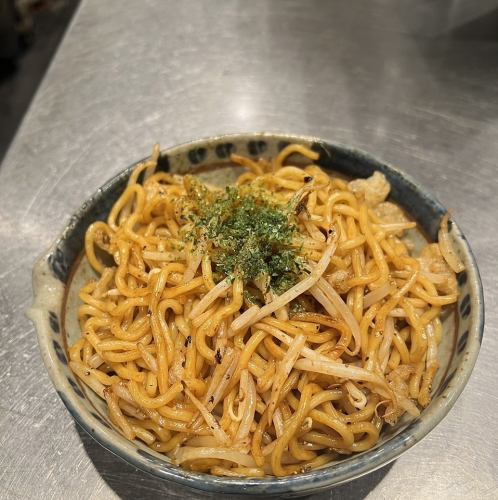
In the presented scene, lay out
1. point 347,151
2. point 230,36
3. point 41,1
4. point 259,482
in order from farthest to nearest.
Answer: point 41,1
point 230,36
point 347,151
point 259,482

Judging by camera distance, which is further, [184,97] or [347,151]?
[184,97]

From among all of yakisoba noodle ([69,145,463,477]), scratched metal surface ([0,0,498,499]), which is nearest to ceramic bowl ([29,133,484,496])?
yakisoba noodle ([69,145,463,477])

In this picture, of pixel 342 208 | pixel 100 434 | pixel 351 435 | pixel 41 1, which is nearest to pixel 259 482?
pixel 351 435

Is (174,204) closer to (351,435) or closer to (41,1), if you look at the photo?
(351,435)

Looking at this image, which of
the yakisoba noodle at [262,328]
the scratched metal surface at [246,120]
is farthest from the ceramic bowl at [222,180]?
the scratched metal surface at [246,120]

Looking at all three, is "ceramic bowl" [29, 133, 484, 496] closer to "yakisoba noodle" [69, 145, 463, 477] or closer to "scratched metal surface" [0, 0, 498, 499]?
"yakisoba noodle" [69, 145, 463, 477]

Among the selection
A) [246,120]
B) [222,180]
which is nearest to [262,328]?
[222,180]
